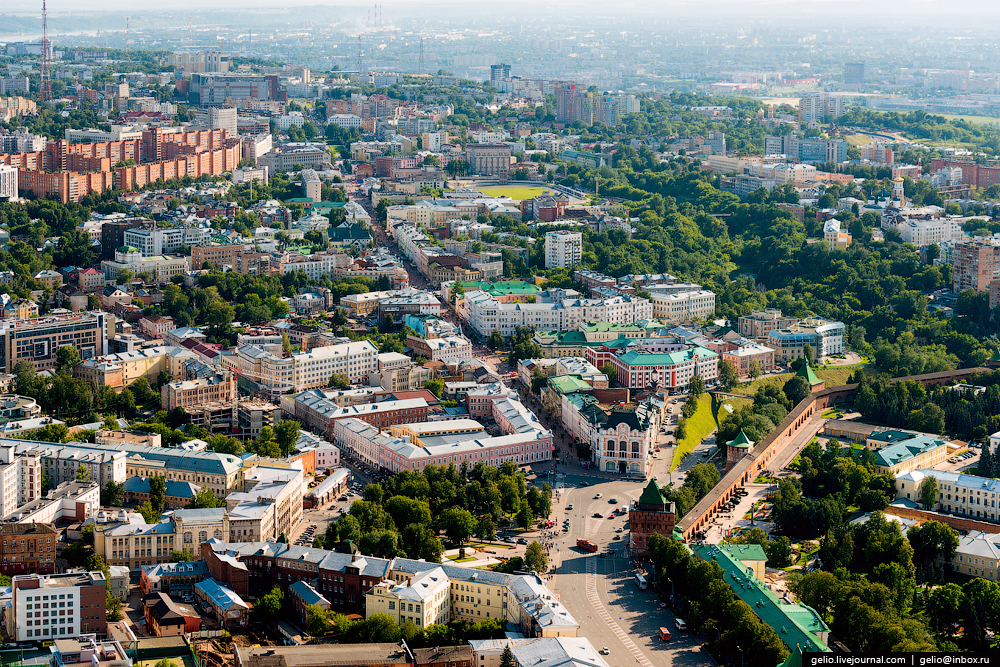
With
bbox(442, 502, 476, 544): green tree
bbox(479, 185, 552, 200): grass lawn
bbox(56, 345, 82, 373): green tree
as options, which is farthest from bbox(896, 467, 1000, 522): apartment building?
bbox(479, 185, 552, 200): grass lawn

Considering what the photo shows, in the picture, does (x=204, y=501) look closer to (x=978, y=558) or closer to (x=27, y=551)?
(x=27, y=551)

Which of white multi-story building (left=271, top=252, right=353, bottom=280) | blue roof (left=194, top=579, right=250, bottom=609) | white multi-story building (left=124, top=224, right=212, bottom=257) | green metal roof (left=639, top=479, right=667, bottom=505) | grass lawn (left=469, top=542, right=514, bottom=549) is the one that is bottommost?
grass lawn (left=469, top=542, right=514, bottom=549)

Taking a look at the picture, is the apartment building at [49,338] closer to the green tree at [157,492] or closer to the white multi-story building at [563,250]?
the green tree at [157,492]

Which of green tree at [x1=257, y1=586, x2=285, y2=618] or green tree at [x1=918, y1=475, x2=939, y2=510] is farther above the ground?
green tree at [x1=918, y1=475, x2=939, y2=510]

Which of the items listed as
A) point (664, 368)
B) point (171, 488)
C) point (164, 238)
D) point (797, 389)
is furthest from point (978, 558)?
point (164, 238)

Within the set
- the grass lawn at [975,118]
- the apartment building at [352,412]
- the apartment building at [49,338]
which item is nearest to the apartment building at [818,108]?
the grass lawn at [975,118]

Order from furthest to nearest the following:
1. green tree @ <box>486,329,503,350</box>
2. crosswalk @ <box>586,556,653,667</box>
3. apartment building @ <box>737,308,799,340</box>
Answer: apartment building @ <box>737,308,799,340</box>
green tree @ <box>486,329,503,350</box>
crosswalk @ <box>586,556,653,667</box>

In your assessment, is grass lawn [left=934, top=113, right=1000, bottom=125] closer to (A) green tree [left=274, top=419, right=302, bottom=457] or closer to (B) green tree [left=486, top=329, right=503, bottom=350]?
(B) green tree [left=486, top=329, right=503, bottom=350]
